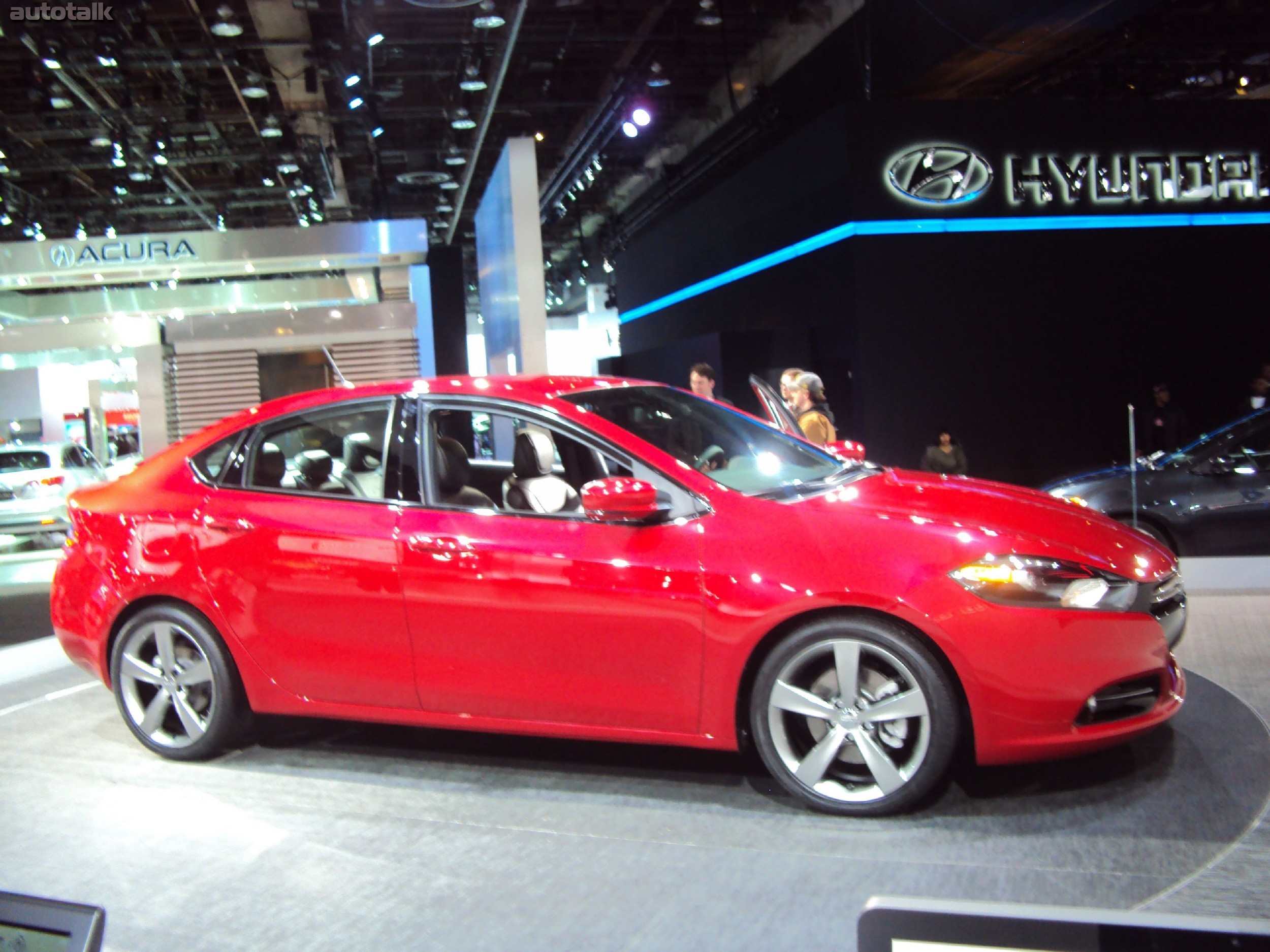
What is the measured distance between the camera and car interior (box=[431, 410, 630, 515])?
375 cm

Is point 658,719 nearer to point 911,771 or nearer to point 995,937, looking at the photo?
point 911,771

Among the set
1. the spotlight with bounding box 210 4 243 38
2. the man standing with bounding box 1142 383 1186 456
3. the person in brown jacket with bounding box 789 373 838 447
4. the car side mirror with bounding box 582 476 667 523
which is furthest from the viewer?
the spotlight with bounding box 210 4 243 38

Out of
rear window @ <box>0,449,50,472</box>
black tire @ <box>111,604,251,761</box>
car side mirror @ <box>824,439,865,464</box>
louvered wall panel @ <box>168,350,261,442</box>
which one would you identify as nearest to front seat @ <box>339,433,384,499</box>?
black tire @ <box>111,604,251,761</box>

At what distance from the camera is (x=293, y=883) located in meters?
2.94

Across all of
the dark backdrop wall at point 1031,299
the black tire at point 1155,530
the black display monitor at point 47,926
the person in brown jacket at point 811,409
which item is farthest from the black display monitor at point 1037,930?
the dark backdrop wall at point 1031,299

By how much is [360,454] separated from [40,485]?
29.0 feet

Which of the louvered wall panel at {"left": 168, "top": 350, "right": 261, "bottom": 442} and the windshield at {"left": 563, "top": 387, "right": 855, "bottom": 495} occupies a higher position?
the louvered wall panel at {"left": 168, "top": 350, "right": 261, "bottom": 442}

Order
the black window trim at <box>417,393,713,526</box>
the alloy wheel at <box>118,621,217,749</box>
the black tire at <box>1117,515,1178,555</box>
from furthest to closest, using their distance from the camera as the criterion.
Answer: the black tire at <box>1117,515,1178,555</box> < the alloy wheel at <box>118,621,217,749</box> < the black window trim at <box>417,393,713,526</box>

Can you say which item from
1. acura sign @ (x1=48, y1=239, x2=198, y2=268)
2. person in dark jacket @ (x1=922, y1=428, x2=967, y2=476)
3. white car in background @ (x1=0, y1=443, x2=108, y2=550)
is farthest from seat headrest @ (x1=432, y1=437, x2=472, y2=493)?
acura sign @ (x1=48, y1=239, x2=198, y2=268)

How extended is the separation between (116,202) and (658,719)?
2529 centimetres

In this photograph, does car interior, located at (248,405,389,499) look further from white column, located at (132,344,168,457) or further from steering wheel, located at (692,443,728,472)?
white column, located at (132,344,168,457)

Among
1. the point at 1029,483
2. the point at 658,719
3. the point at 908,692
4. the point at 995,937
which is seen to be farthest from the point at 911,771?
the point at 1029,483

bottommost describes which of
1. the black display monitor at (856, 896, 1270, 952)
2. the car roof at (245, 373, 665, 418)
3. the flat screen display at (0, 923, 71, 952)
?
the flat screen display at (0, 923, 71, 952)

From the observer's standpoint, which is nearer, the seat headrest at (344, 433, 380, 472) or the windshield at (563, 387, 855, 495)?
the windshield at (563, 387, 855, 495)
